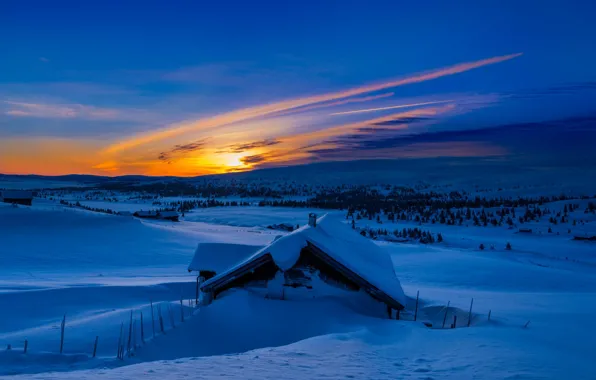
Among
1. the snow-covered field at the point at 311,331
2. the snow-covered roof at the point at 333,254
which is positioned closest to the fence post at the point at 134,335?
the snow-covered field at the point at 311,331

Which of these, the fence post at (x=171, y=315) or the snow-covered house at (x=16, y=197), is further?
the snow-covered house at (x=16, y=197)

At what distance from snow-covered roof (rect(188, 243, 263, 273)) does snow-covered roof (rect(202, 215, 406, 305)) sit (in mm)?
1066

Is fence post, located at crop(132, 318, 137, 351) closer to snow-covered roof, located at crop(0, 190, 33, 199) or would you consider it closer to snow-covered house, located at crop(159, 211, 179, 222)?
snow-covered house, located at crop(159, 211, 179, 222)

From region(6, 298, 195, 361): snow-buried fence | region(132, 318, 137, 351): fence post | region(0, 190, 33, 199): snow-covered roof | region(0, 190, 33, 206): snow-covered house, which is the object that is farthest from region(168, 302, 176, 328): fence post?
region(0, 190, 33, 199): snow-covered roof

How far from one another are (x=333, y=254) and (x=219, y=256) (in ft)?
12.3

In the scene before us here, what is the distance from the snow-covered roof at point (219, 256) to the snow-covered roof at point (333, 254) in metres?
1.07

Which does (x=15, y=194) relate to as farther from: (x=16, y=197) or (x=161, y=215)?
(x=161, y=215)

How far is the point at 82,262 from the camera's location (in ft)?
87.6

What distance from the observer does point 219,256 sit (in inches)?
516

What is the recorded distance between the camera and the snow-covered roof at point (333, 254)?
10656 mm

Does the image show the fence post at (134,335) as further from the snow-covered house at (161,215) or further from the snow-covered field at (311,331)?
the snow-covered house at (161,215)

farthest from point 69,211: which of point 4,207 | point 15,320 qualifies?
point 15,320

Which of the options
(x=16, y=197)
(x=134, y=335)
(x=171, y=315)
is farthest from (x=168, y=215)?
(x=134, y=335)

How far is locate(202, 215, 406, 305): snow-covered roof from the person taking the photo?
10.7 metres
